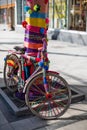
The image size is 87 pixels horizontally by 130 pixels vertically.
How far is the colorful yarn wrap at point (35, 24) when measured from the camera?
530cm

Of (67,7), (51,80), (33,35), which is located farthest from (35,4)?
(67,7)

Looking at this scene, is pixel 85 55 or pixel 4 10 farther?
pixel 4 10

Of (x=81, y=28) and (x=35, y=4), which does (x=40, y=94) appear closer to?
(x=35, y=4)

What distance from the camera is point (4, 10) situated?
30391mm

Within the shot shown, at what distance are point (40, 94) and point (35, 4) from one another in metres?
1.76

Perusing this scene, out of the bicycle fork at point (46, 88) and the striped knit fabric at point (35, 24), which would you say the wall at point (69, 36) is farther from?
the bicycle fork at point (46, 88)

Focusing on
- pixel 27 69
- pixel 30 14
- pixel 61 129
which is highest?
pixel 30 14

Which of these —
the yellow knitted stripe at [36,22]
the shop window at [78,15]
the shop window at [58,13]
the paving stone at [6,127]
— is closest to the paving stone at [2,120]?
the paving stone at [6,127]

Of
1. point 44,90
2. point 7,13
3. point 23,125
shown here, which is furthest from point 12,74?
point 7,13

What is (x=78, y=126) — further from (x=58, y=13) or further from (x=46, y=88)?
(x=58, y=13)

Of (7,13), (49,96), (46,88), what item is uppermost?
(7,13)

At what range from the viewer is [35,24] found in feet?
17.5

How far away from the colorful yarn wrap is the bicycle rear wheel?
0.88 m

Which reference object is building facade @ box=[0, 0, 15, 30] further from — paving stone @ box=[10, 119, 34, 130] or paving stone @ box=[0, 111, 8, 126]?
paving stone @ box=[10, 119, 34, 130]
